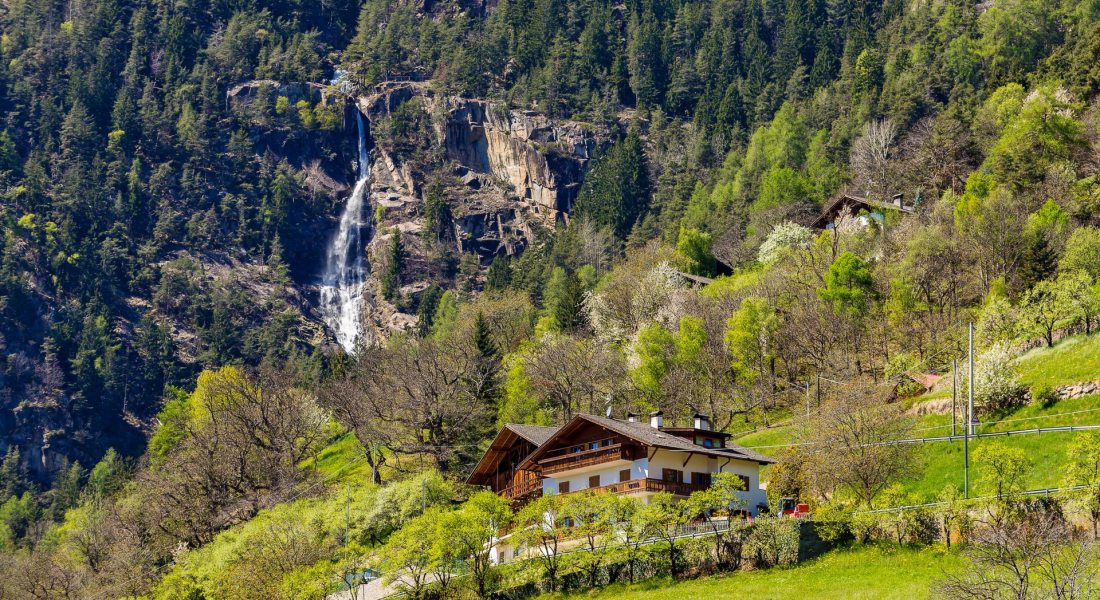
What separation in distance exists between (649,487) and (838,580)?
58.8ft

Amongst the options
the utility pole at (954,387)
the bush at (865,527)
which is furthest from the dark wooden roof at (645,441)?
the bush at (865,527)

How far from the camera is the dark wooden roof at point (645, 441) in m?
69.2

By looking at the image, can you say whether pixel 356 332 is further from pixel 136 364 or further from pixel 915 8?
pixel 915 8

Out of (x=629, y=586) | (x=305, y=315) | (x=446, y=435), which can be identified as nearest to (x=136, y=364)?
(x=305, y=315)

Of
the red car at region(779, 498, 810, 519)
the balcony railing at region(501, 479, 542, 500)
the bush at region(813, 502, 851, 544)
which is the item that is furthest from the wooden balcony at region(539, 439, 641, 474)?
the bush at region(813, 502, 851, 544)

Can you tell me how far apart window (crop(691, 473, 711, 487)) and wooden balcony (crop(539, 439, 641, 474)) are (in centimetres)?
328

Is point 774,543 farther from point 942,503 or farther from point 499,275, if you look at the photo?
point 499,275

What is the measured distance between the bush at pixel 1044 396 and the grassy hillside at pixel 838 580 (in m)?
18.1

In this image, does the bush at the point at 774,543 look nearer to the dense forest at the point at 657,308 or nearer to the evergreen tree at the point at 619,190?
the dense forest at the point at 657,308

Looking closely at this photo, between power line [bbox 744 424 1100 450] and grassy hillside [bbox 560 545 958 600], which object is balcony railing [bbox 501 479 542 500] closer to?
power line [bbox 744 424 1100 450]

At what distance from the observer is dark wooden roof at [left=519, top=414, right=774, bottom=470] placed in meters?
69.2

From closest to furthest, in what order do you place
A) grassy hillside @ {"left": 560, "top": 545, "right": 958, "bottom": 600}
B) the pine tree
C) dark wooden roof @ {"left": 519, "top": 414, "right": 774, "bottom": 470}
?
grassy hillside @ {"left": 560, "top": 545, "right": 958, "bottom": 600} → dark wooden roof @ {"left": 519, "top": 414, "right": 774, "bottom": 470} → the pine tree

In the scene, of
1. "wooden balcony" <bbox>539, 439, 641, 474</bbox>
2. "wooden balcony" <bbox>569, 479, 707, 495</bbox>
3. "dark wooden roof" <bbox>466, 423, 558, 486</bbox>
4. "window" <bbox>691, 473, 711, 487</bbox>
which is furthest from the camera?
"dark wooden roof" <bbox>466, 423, 558, 486</bbox>

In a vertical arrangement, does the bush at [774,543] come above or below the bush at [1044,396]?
below
